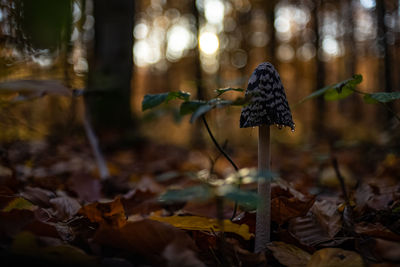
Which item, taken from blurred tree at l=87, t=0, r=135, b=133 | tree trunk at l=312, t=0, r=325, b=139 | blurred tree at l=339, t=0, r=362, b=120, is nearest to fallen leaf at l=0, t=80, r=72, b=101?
blurred tree at l=87, t=0, r=135, b=133

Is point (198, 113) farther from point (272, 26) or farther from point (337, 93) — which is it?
point (272, 26)

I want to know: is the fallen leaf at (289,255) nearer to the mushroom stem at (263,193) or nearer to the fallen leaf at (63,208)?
the mushroom stem at (263,193)

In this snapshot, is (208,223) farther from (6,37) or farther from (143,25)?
(143,25)

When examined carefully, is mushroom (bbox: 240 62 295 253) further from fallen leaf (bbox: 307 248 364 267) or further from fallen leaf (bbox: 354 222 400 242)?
fallen leaf (bbox: 354 222 400 242)

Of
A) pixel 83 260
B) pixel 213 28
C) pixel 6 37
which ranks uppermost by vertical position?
pixel 213 28

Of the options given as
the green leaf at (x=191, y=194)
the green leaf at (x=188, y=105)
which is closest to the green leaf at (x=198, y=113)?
the green leaf at (x=188, y=105)

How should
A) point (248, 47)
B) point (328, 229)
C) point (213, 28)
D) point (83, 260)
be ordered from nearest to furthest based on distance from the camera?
point (83, 260), point (328, 229), point (213, 28), point (248, 47)

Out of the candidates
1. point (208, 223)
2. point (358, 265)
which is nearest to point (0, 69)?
point (208, 223)
